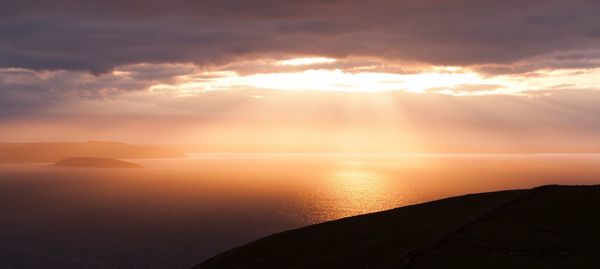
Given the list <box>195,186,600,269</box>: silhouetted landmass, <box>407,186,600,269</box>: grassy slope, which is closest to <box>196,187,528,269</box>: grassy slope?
<box>195,186,600,269</box>: silhouetted landmass

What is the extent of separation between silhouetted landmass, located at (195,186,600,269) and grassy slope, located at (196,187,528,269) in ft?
0.54

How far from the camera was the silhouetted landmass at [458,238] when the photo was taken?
4931 cm

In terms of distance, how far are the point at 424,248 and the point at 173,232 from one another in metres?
104

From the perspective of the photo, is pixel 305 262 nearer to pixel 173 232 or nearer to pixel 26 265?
pixel 26 265

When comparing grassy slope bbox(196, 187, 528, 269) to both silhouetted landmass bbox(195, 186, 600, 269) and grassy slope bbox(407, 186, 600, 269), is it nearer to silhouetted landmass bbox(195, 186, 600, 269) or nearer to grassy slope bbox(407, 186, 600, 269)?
silhouetted landmass bbox(195, 186, 600, 269)

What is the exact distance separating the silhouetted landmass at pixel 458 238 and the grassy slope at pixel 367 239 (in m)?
0.16

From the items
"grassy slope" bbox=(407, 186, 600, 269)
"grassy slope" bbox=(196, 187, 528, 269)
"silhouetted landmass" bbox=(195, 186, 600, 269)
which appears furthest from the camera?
"grassy slope" bbox=(196, 187, 528, 269)

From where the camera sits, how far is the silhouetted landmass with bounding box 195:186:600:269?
1941 inches

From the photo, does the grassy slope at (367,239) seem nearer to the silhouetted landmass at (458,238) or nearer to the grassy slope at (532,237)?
the silhouetted landmass at (458,238)

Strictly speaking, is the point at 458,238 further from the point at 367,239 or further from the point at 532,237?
Answer: the point at 367,239

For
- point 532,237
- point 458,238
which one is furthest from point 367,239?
point 532,237

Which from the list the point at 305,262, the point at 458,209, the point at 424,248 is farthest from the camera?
the point at 458,209

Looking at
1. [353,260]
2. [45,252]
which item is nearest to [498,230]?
[353,260]

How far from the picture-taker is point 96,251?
4668 inches
